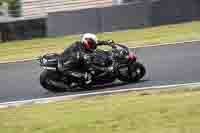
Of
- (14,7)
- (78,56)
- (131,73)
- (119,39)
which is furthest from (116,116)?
(14,7)

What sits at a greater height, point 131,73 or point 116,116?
point 116,116

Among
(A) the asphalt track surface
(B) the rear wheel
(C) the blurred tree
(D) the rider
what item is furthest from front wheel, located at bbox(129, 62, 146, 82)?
(C) the blurred tree

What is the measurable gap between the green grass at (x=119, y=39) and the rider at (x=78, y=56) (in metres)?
7.83

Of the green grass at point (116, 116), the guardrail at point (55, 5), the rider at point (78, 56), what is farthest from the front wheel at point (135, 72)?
the guardrail at point (55, 5)

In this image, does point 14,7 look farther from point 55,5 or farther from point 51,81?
point 51,81

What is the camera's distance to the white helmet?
1563cm

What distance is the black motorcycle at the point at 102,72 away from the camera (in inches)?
630

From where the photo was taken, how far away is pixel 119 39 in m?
26.7

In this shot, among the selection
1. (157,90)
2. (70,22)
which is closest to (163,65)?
(157,90)

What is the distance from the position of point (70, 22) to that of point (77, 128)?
18.7m

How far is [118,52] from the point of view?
52.9ft

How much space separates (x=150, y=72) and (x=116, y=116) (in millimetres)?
6883

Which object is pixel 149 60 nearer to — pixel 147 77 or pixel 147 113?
pixel 147 77

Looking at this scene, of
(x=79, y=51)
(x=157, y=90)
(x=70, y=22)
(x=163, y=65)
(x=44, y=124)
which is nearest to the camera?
(x=44, y=124)
